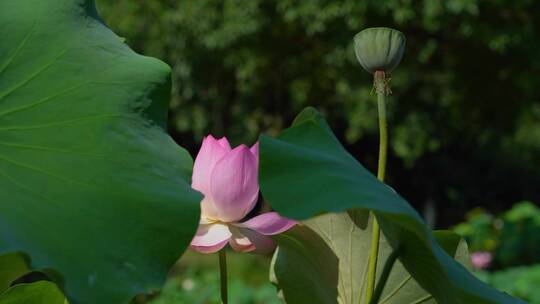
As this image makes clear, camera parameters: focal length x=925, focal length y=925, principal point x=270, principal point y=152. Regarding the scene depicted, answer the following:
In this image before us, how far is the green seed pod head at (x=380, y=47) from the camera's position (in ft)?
1.67

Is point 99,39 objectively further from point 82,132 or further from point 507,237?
point 507,237

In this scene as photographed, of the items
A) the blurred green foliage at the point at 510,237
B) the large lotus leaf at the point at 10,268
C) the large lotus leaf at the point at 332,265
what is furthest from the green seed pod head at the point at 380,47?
the blurred green foliage at the point at 510,237

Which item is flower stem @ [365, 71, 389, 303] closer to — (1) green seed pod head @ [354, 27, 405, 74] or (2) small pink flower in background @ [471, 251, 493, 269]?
(1) green seed pod head @ [354, 27, 405, 74]

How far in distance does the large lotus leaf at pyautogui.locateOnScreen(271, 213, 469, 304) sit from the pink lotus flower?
2cm

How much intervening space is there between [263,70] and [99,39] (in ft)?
34.4

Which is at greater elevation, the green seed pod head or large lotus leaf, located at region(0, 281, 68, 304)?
the green seed pod head

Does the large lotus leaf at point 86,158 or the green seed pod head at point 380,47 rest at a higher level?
the green seed pod head at point 380,47

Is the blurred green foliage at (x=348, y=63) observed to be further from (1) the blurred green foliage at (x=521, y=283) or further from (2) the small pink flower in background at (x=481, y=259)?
(1) the blurred green foliage at (x=521, y=283)

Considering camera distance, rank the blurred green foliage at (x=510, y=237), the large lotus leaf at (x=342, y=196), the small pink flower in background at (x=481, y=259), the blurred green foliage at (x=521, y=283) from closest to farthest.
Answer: the large lotus leaf at (x=342, y=196) → the blurred green foliage at (x=521, y=283) → the small pink flower in background at (x=481, y=259) → the blurred green foliage at (x=510, y=237)

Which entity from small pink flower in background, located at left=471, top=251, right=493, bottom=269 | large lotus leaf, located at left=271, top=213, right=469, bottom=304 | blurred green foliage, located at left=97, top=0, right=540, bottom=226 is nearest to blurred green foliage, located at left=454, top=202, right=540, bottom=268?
small pink flower in background, located at left=471, top=251, right=493, bottom=269

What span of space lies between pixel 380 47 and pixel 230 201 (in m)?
0.13

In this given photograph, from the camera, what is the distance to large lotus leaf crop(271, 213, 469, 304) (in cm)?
56

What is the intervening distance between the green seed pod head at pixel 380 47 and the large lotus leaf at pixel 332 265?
111mm

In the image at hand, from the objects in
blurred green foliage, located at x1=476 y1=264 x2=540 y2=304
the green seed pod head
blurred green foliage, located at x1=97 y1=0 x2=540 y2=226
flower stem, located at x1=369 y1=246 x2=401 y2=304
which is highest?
the green seed pod head
